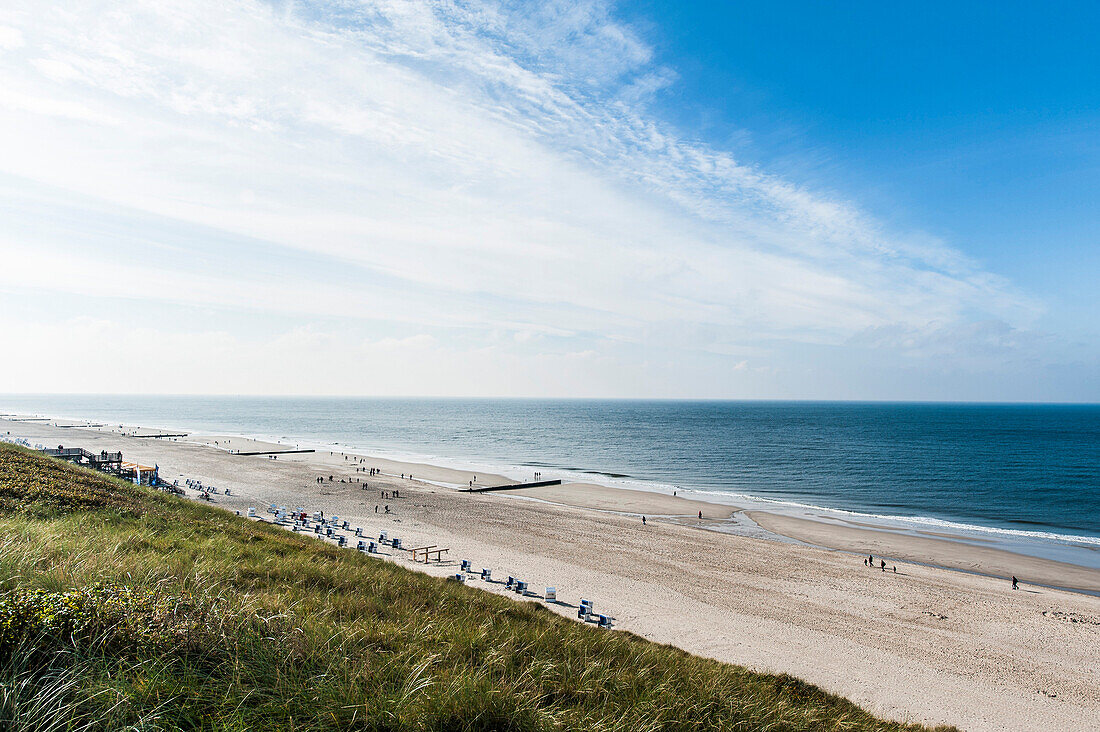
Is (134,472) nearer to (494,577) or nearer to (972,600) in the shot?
(494,577)

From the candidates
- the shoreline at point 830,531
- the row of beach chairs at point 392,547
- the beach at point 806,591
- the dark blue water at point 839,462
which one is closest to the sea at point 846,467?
the dark blue water at point 839,462

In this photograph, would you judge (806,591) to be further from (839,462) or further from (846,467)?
(839,462)

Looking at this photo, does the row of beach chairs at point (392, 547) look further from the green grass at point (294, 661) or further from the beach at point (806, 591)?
the green grass at point (294, 661)

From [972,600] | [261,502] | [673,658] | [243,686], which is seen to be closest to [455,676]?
[243,686]

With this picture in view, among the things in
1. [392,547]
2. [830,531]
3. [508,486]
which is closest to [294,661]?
[392,547]

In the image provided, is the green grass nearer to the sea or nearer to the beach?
the beach

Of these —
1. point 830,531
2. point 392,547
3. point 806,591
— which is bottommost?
point 830,531
